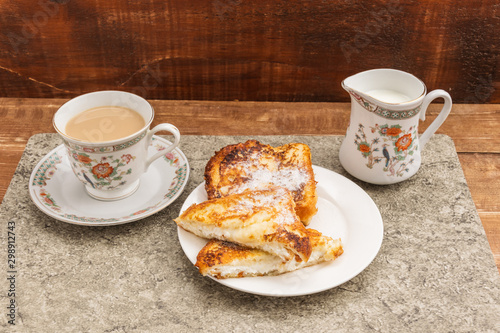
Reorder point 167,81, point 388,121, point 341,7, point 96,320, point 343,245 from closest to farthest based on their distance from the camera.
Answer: point 96,320, point 343,245, point 388,121, point 341,7, point 167,81

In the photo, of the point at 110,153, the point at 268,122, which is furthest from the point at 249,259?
the point at 268,122

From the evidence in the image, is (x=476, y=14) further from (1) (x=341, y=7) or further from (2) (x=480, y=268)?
(2) (x=480, y=268)

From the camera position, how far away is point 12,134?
1.69 m

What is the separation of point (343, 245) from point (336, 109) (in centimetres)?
80

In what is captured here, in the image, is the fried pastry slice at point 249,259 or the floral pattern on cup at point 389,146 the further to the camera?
the floral pattern on cup at point 389,146

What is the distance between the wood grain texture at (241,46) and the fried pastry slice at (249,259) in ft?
3.23

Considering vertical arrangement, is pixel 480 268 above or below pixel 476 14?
below

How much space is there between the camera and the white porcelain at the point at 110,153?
1224mm

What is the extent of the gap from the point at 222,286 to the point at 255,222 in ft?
0.53

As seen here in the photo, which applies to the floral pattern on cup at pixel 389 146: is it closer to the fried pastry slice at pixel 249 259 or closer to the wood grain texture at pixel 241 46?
the fried pastry slice at pixel 249 259

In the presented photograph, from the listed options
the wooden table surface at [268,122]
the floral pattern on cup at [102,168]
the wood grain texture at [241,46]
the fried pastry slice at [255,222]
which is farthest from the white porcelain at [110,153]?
the wood grain texture at [241,46]

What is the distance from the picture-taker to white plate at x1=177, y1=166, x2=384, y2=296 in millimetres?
1064

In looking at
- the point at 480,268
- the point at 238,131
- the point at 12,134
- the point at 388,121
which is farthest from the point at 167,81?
the point at 480,268

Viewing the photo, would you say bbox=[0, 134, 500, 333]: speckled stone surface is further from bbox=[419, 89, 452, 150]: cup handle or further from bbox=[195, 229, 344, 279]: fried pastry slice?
bbox=[419, 89, 452, 150]: cup handle
